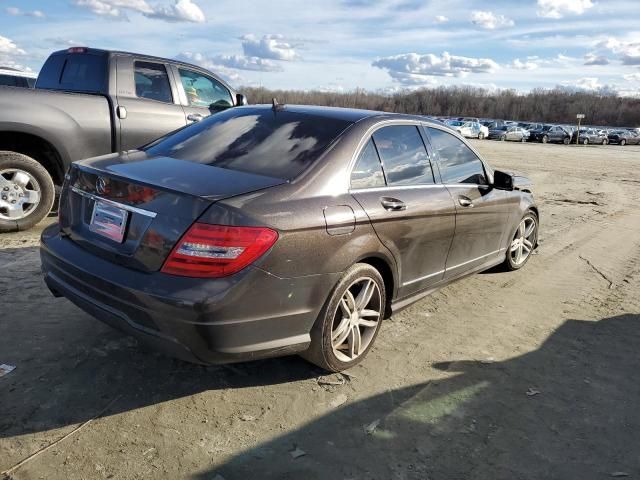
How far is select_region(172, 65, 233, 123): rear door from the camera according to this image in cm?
705

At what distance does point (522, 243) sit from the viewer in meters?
5.87

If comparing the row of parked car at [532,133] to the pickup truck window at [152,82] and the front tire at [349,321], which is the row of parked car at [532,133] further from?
the front tire at [349,321]

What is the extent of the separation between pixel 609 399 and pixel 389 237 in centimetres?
166

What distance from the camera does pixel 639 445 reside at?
2.84 meters

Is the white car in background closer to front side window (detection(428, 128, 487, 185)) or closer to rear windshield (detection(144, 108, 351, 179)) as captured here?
front side window (detection(428, 128, 487, 185))

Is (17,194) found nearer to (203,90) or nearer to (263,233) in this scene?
(203,90)

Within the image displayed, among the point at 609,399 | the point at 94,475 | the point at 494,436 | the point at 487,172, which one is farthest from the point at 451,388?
the point at 487,172

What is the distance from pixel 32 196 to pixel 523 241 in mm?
5366

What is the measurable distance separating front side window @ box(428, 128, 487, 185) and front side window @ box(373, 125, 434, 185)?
0.22 meters

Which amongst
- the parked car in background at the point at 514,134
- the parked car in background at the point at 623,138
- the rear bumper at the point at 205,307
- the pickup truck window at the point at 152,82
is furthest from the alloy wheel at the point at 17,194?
the parked car in background at the point at 623,138

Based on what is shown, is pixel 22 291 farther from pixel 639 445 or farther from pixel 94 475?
pixel 639 445

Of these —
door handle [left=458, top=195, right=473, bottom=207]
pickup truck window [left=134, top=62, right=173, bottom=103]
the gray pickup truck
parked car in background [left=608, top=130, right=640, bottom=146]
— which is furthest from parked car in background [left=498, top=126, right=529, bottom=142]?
door handle [left=458, top=195, right=473, bottom=207]

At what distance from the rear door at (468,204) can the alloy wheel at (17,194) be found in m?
4.27

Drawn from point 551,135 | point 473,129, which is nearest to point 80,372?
point 473,129
